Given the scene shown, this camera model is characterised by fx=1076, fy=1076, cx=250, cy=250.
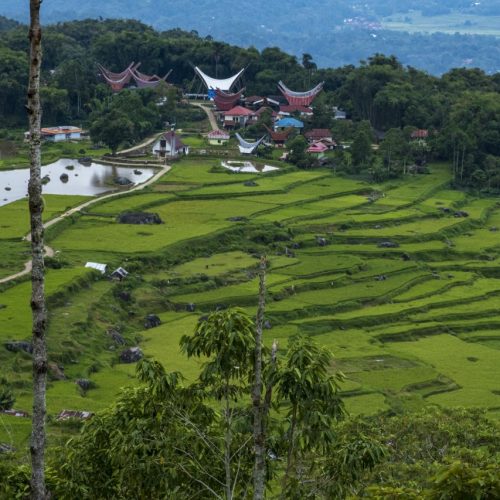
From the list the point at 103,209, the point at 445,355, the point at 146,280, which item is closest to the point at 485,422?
the point at 445,355

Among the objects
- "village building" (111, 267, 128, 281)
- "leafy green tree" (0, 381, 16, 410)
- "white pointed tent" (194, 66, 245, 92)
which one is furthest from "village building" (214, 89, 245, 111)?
"leafy green tree" (0, 381, 16, 410)

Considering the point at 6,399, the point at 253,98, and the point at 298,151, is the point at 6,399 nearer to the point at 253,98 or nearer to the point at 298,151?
the point at 298,151

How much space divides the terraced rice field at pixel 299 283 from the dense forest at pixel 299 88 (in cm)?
734

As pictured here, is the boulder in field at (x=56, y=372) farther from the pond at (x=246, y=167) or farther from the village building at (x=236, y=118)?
the village building at (x=236, y=118)

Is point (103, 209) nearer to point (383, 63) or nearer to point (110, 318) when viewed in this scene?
point (110, 318)

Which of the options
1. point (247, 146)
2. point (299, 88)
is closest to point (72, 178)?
point (247, 146)

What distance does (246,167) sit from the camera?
178 feet

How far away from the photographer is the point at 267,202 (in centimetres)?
4519

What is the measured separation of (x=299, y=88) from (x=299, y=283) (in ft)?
132

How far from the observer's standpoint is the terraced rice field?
26.5m

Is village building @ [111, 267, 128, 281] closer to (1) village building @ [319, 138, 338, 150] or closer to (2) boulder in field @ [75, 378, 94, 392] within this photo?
(2) boulder in field @ [75, 378, 94, 392]

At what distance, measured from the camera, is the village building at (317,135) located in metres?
60.7

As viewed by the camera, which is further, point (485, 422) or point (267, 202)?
point (267, 202)

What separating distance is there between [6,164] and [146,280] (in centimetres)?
2040
